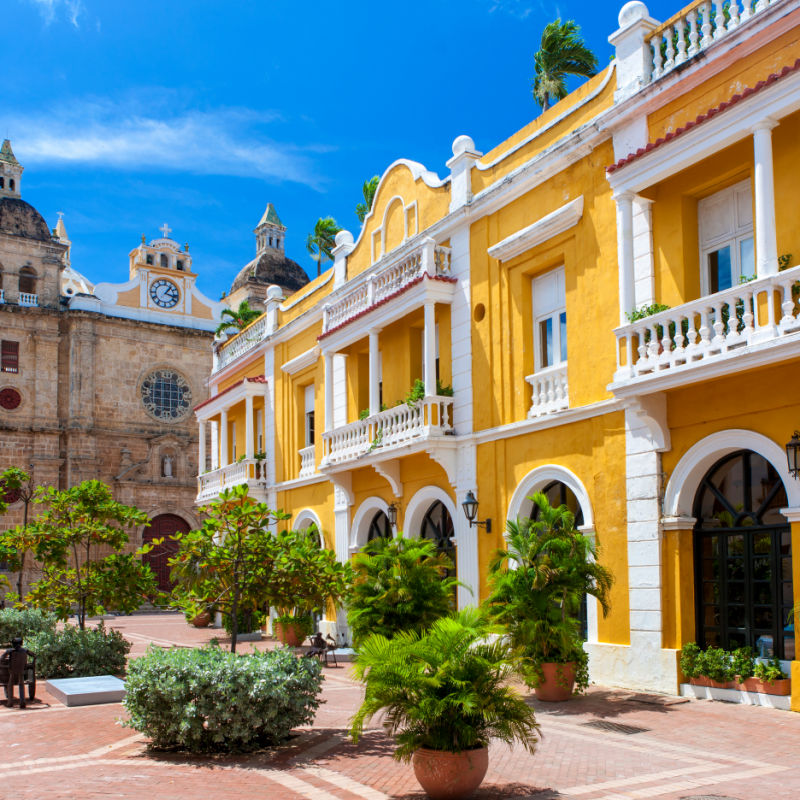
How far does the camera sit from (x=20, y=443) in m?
40.7

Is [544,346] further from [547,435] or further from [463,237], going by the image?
[463,237]

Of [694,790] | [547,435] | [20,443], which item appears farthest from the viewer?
[20,443]

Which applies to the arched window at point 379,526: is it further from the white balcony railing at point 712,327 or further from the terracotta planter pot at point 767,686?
the terracotta planter pot at point 767,686

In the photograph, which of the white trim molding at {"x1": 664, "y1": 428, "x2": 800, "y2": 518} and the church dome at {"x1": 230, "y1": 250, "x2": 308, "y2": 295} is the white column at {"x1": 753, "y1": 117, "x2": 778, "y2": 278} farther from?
the church dome at {"x1": 230, "y1": 250, "x2": 308, "y2": 295}

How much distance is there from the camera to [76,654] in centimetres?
1570

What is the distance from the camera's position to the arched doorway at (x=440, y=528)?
60.4 ft

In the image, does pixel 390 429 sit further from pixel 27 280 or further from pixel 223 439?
pixel 27 280

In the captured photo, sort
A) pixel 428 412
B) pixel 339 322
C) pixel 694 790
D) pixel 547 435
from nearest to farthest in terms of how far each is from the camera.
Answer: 1. pixel 694 790
2. pixel 547 435
3. pixel 428 412
4. pixel 339 322

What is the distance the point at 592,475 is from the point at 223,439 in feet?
57.2

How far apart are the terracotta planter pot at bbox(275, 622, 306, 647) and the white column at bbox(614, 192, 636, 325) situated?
11441 millimetres

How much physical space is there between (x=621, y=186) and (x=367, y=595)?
7.23 metres

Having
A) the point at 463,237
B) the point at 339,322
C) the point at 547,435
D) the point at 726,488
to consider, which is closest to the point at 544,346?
the point at 547,435

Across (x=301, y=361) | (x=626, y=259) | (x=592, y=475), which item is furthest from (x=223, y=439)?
(x=626, y=259)

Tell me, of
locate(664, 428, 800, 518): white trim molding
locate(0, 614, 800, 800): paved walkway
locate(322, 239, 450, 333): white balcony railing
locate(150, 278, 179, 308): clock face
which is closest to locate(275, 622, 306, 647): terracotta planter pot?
locate(322, 239, 450, 333): white balcony railing
